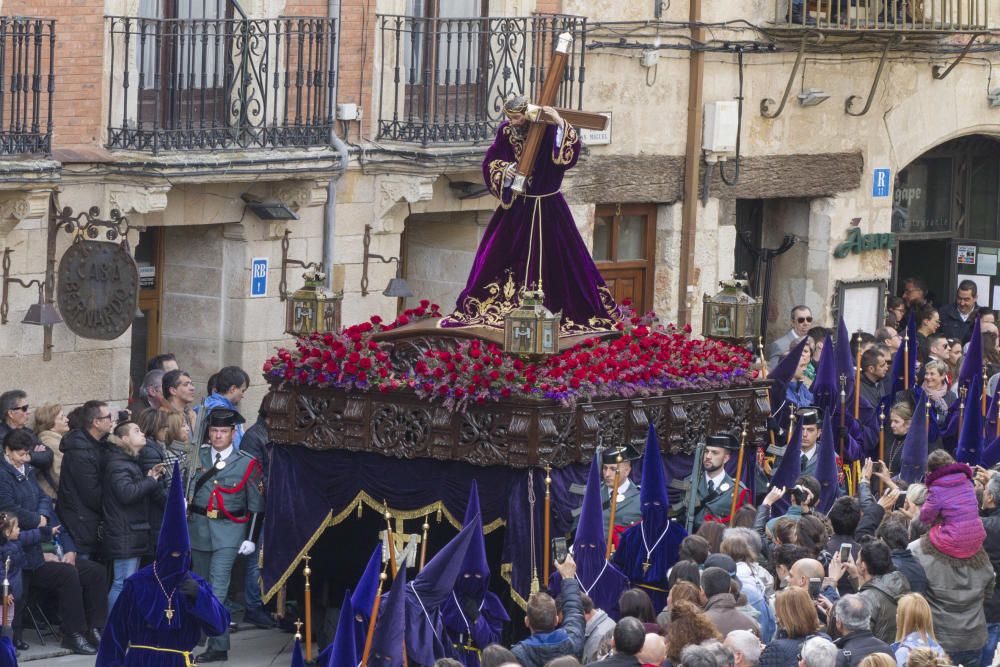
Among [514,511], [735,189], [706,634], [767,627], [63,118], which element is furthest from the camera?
[735,189]

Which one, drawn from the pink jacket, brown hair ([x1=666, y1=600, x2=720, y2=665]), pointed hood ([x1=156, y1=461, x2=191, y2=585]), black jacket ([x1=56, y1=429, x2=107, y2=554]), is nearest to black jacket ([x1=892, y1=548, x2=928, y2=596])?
the pink jacket

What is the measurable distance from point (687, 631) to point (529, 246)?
169 inches

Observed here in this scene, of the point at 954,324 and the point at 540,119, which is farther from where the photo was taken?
the point at 954,324

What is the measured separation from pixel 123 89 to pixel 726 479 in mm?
5659

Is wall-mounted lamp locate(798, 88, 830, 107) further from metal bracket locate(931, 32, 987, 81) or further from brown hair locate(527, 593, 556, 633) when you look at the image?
brown hair locate(527, 593, 556, 633)

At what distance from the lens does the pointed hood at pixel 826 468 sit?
52.7 feet

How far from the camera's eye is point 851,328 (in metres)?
24.8

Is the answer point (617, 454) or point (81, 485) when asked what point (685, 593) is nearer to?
point (617, 454)

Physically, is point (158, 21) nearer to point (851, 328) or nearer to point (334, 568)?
point (334, 568)

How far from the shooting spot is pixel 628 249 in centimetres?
2341

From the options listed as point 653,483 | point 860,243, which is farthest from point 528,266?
point 860,243

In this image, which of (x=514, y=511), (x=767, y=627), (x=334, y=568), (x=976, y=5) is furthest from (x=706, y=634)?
(x=976, y=5)

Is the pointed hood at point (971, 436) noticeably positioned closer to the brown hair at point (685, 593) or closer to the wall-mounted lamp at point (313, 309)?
the wall-mounted lamp at point (313, 309)

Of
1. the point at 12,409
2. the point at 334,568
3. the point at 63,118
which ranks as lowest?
the point at 334,568
